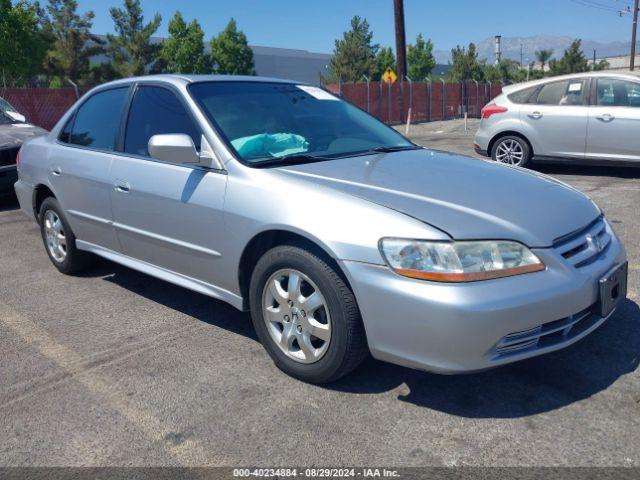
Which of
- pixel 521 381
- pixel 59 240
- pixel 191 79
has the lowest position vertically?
pixel 521 381

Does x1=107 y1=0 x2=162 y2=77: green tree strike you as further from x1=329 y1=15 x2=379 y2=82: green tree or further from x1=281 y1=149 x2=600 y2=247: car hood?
x1=281 y1=149 x2=600 y2=247: car hood

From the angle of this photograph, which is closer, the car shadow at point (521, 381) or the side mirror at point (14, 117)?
the car shadow at point (521, 381)

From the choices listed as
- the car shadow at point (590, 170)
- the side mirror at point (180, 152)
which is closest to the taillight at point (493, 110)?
the car shadow at point (590, 170)

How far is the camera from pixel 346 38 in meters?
70.8

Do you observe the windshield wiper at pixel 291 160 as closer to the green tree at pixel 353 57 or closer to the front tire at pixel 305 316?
the front tire at pixel 305 316

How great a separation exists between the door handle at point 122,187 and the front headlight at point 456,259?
6.64 feet

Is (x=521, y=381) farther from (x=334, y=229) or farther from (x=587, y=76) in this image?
(x=587, y=76)

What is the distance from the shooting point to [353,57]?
6994 cm

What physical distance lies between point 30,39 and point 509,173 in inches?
1555

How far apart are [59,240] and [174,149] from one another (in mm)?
2177

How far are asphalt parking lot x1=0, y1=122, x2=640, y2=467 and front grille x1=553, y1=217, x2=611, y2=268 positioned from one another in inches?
24.2

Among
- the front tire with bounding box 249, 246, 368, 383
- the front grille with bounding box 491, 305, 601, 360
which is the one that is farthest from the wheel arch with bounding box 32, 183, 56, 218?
the front grille with bounding box 491, 305, 601, 360

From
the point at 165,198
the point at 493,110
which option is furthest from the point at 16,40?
the point at 165,198

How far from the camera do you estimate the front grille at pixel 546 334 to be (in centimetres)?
257
